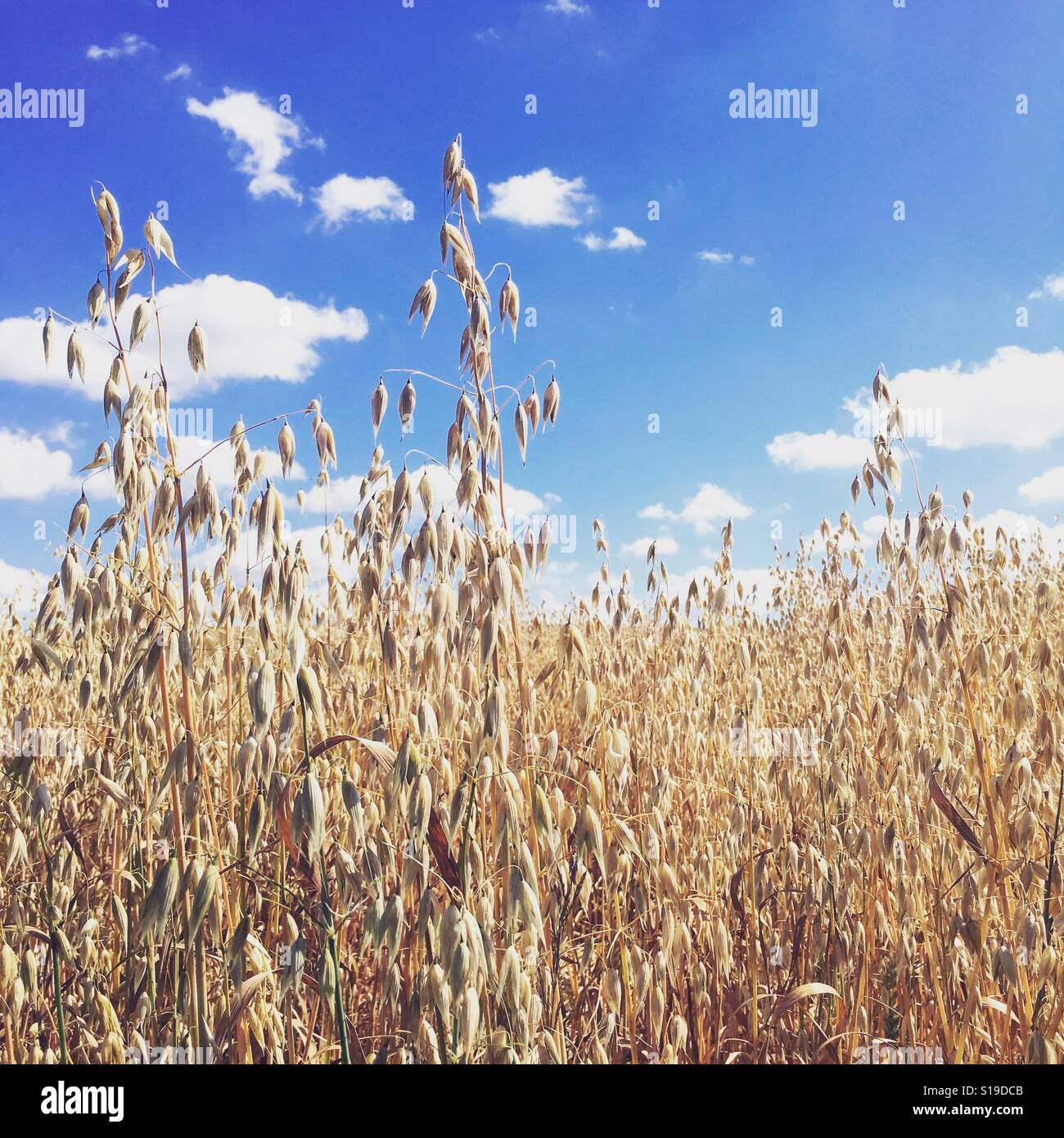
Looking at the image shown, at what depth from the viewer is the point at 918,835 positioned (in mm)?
2100

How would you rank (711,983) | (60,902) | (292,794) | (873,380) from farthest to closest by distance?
(873,380) < (711,983) < (60,902) < (292,794)

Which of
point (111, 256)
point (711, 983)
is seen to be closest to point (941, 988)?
point (711, 983)

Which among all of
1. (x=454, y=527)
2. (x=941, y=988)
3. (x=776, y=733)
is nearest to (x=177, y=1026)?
(x=454, y=527)

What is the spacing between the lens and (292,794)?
118 cm

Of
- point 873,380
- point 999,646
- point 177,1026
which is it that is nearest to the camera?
point 177,1026

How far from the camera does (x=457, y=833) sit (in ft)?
4.13

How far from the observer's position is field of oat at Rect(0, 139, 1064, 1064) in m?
1.27

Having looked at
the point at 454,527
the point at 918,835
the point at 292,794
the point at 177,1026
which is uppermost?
the point at 454,527

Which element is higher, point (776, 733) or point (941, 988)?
point (776, 733)

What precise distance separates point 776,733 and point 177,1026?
7.10ft

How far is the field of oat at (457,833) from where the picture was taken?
4.16 ft
